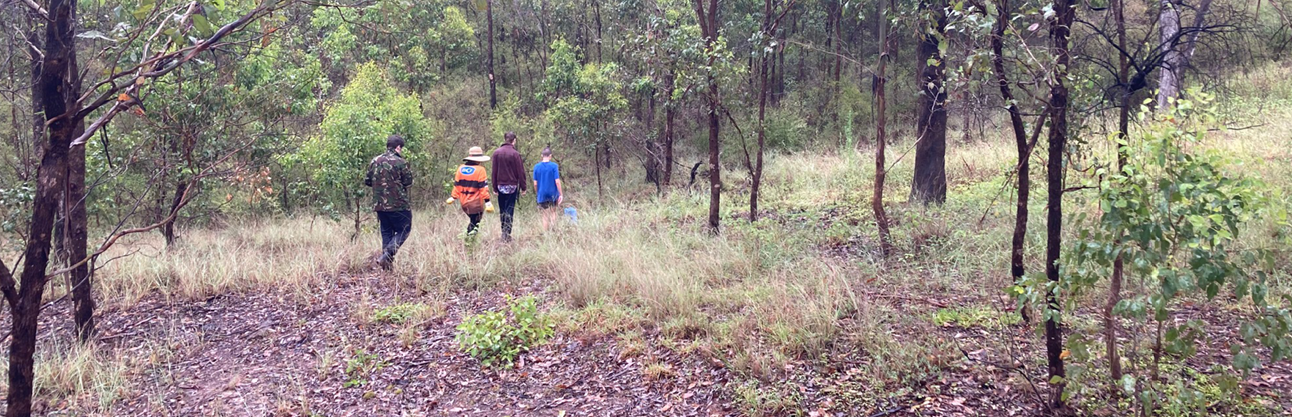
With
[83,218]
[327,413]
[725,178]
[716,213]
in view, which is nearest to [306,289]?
[83,218]

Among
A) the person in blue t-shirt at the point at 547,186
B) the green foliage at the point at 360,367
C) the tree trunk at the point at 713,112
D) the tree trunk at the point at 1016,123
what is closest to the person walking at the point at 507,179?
the person in blue t-shirt at the point at 547,186

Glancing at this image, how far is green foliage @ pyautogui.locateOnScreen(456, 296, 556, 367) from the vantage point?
15.5ft

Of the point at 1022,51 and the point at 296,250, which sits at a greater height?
the point at 1022,51

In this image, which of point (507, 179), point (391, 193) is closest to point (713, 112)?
point (507, 179)

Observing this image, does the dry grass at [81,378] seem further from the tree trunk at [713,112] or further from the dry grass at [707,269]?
the tree trunk at [713,112]

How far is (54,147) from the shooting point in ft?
8.00

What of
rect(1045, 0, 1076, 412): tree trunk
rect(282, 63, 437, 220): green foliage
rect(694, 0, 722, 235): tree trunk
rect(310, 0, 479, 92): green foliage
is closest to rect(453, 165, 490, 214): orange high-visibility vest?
rect(282, 63, 437, 220): green foliage

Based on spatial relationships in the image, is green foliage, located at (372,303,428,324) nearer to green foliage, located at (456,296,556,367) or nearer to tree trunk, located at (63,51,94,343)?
green foliage, located at (456,296,556,367)

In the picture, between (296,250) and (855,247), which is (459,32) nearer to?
(296,250)

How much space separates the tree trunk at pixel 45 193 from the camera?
2428 mm

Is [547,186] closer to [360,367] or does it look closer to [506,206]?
[506,206]

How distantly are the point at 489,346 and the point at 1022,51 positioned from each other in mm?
3571

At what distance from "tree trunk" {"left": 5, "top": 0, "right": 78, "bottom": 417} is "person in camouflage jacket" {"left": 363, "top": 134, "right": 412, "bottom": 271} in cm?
448

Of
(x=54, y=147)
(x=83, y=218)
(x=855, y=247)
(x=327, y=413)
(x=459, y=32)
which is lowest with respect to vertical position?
(x=327, y=413)
